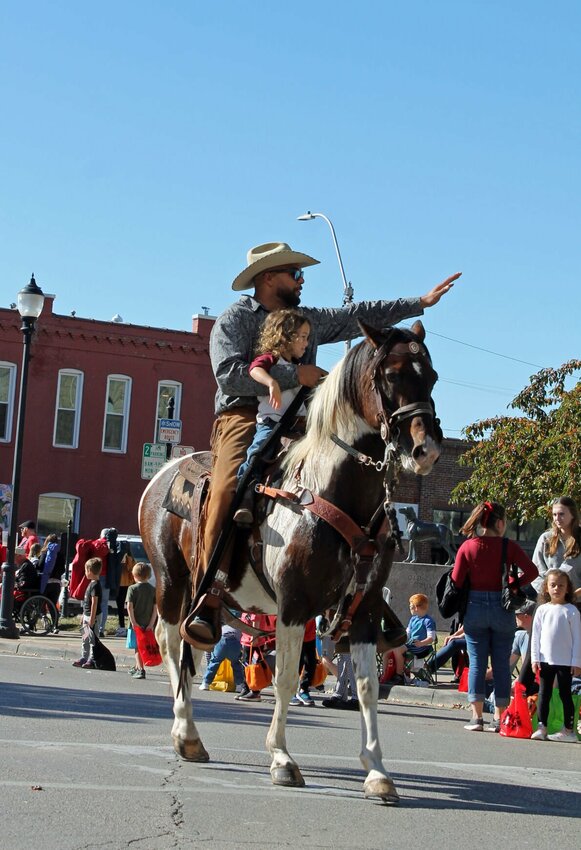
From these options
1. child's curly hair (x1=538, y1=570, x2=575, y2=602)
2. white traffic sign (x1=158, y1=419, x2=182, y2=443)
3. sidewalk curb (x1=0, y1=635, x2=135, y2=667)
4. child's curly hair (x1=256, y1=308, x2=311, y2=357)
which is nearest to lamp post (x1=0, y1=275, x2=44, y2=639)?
sidewalk curb (x1=0, y1=635, x2=135, y2=667)

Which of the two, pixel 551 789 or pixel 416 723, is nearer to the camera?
pixel 551 789

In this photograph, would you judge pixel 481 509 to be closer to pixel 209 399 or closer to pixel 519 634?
pixel 519 634

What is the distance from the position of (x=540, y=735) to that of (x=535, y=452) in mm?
20847

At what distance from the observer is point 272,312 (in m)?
7.58

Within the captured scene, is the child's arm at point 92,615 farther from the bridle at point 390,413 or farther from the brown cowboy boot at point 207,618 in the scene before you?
the bridle at point 390,413

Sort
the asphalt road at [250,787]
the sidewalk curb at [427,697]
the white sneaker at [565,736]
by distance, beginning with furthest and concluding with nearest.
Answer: the sidewalk curb at [427,697], the white sneaker at [565,736], the asphalt road at [250,787]

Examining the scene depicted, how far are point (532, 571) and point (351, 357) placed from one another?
18.9 ft

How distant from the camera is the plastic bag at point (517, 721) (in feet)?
37.3

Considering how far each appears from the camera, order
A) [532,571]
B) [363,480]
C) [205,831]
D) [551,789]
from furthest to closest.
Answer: [532,571], [551,789], [363,480], [205,831]

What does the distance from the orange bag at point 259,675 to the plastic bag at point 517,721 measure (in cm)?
297

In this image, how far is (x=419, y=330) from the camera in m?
6.79

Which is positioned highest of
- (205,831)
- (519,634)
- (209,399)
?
(209,399)

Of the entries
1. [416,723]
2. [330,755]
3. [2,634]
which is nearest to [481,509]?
[416,723]

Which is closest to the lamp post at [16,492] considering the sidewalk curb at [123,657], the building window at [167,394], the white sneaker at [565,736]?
the sidewalk curb at [123,657]
